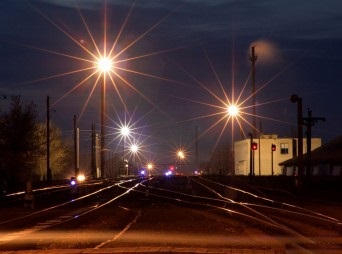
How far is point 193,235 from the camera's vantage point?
763 inches

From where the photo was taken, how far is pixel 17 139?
89125mm

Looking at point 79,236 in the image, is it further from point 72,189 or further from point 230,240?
point 72,189

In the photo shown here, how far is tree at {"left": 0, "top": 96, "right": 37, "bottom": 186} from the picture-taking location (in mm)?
87375

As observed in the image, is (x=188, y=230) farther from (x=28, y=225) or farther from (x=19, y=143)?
(x=19, y=143)

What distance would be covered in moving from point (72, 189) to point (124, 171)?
144657 millimetres

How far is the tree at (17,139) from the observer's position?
87.4 meters

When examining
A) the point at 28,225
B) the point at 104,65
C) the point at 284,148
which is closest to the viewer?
the point at 28,225

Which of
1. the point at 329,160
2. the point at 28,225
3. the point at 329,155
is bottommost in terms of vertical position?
the point at 28,225

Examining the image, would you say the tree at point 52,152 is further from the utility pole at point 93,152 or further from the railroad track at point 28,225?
the railroad track at point 28,225

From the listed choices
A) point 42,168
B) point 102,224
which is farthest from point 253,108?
point 102,224

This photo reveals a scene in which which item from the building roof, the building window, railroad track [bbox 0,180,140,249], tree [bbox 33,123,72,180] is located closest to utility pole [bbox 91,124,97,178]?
tree [bbox 33,123,72,180]

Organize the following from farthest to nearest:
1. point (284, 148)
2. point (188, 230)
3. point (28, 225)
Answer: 1. point (284, 148)
2. point (28, 225)
3. point (188, 230)

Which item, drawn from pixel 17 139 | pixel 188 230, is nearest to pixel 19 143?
pixel 17 139

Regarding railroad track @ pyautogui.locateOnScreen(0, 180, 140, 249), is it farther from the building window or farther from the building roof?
the building window
